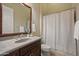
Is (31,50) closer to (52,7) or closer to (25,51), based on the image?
(25,51)

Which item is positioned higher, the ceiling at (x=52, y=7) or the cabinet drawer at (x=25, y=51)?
the ceiling at (x=52, y=7)

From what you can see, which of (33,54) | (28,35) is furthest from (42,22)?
(33,54)

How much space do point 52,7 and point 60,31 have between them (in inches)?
14.0

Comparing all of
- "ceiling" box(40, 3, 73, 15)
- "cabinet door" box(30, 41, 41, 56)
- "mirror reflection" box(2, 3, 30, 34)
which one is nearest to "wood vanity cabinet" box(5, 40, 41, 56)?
"cabinet door" box(30, 41, 41, 56)

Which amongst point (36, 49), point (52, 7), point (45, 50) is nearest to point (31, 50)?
point (36, 49)

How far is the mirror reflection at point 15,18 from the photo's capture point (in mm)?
1594

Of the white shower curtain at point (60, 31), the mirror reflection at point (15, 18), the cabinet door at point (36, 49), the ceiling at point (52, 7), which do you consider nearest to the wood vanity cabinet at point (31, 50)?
the cabinet door at point (36, 49)

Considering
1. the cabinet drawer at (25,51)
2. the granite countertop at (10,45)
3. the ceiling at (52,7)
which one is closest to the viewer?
the granite countertop at (10,45)

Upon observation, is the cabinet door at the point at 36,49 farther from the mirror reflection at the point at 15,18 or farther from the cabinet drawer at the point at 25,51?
the mirror reflection at the point at 15,18

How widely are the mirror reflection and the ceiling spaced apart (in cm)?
23

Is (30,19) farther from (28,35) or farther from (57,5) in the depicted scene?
(57,5)

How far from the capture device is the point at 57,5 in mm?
1652

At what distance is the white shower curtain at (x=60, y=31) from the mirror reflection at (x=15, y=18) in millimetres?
303

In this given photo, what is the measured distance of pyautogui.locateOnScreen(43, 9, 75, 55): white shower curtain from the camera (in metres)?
1.64
